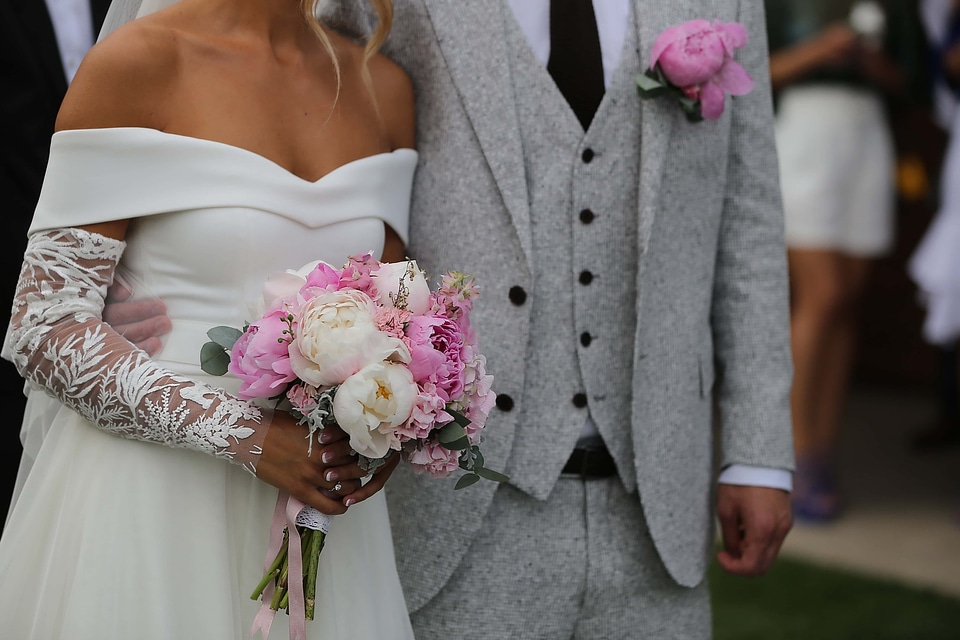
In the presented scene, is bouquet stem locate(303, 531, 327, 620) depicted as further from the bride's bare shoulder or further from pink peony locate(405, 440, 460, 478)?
the bride's bare shoulder

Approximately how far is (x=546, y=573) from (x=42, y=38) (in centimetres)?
157

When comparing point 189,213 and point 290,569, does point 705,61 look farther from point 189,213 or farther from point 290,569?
point 290,569

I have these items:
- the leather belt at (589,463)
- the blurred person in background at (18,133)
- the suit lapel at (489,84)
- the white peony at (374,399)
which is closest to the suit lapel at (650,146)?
the suit lapel at (489,84)

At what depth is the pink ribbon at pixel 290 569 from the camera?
1.64m

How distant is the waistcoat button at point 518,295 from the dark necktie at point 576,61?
331 millimetres

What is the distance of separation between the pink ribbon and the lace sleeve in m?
0.09

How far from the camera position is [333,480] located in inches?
64.2

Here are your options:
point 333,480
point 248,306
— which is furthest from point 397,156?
point 333,480

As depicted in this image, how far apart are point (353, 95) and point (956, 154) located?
356 cm

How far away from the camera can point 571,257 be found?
2053 mm

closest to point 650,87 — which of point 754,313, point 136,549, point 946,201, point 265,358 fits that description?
point 754,313

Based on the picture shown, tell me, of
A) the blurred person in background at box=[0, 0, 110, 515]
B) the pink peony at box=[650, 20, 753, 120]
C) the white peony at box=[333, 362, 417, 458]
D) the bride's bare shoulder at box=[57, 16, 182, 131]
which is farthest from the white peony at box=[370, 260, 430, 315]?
the blurred person in background at box=[0, 0, 110, 515]

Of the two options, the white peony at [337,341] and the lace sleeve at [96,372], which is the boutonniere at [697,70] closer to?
the white peony at [337,341]

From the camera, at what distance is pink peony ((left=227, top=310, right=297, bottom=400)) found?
1550mm
